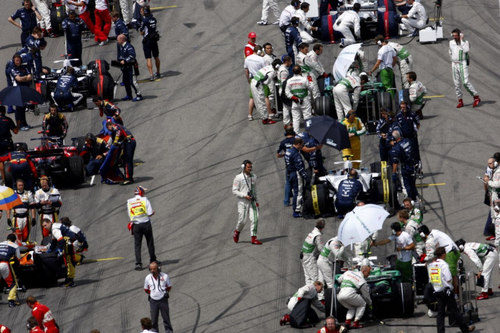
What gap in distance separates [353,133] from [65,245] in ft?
26.0

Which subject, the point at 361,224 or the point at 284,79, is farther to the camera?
the point at 284,79

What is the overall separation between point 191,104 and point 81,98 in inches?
131

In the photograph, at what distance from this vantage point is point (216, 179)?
3172cm

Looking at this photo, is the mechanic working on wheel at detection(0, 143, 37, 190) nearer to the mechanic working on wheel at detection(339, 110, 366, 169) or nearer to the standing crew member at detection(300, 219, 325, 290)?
the mechanic working on wheel at detection(339, 110, 366, 169)

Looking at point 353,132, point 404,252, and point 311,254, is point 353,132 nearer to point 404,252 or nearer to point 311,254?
point 311,254

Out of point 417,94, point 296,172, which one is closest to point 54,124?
point 296,172

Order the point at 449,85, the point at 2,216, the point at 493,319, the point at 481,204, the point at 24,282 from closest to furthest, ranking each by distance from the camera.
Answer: the point at 493,319, the point at 24,282, the point at 481,204, the point at 2,216, the point at 449,85

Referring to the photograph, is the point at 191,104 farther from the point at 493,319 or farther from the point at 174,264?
the point at 493,319

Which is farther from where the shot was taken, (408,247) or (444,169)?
(444,169)

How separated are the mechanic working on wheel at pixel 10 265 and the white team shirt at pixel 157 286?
13.2 ft

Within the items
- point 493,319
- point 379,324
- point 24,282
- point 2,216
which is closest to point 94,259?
point 24,282

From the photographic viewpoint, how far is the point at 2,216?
30.9 meters

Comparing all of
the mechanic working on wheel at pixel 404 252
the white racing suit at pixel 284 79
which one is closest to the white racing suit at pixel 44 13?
the white racing suit at pixel 284 79

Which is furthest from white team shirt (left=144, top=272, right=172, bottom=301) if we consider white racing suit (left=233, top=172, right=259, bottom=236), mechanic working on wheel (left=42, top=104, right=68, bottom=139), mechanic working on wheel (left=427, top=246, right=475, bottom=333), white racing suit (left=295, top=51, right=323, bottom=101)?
white racing suit (left=295, top=51, right=323, bottom=101)
